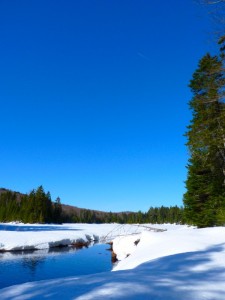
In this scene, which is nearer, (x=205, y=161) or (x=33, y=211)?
(x=205, y=161)

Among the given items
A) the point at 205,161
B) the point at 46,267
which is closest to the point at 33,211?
the point at 46,267

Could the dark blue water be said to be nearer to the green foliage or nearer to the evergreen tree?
the evergreen tree

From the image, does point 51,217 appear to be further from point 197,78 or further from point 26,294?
point 26,294

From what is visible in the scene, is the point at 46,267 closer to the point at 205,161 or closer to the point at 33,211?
the point at 205,161

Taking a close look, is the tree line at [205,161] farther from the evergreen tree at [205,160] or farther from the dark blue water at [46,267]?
the dark blue water at [46,267]

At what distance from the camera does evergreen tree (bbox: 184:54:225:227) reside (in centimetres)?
1742

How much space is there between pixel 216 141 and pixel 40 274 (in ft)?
44.2

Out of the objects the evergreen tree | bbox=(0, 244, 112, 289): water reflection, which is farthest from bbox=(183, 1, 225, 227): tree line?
bbox=(0, 244, 112, 289): water reflection

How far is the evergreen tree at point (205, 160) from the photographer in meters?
17.4

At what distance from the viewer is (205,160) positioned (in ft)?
62.8

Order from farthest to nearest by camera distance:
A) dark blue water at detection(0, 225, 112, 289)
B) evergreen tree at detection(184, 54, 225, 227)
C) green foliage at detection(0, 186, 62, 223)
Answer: green foliage at detection(0, 186, 62, 223)
evergreen tree at detection(184, 54, 225, 227)
dark blue water at detection(0, 225, 112, 289)

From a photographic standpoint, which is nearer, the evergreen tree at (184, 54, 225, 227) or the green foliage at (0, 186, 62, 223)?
the evergreen tree at (184, 54, 225, 227)

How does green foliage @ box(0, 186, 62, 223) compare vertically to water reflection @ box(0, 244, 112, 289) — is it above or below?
above

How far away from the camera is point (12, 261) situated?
21172 mm
